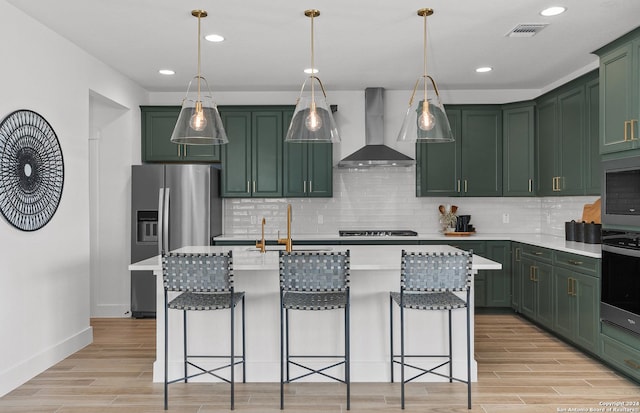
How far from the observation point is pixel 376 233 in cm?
605

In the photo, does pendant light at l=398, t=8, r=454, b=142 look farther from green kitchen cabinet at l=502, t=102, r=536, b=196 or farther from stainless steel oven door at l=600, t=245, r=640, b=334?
green kitchen cabinet at l=502, t=102, r=536, b=196

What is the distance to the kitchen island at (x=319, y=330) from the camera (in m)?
3.63

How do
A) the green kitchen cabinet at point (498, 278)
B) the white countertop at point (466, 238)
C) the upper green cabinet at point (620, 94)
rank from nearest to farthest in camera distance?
the upper green cabinet at point (620, 94) < the white countertop at point (466, 238) < the green kitchen cabinet at point (498, 278)

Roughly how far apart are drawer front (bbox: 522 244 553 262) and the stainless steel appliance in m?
0.89

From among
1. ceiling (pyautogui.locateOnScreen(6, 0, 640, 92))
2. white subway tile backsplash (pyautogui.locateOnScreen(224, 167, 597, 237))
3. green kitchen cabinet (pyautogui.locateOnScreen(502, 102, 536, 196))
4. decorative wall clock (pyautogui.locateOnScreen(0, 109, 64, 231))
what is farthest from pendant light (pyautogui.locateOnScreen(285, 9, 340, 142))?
green kitchen cabinet (pyautogui.locateOnScreen(502, 102, 536, 196))

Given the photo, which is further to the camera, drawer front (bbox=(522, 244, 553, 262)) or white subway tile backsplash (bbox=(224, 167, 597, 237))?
white subway tile backsplash (bbox=(224, 167, 597, 237))

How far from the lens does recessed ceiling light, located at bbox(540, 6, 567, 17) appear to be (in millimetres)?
3520

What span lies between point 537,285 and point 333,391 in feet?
8.64

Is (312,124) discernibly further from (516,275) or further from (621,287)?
(516,275)

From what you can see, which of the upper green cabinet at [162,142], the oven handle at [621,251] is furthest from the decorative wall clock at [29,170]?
the oven handle at [621,251]

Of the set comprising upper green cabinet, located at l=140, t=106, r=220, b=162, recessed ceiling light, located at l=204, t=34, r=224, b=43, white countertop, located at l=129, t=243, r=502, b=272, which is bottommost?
white countertop, located at l=129, t=243, r=502, b=272

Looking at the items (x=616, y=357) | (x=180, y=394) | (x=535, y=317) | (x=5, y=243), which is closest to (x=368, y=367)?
Answer: (x=180, y=394)

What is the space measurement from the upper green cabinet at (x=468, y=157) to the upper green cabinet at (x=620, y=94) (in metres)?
1.95

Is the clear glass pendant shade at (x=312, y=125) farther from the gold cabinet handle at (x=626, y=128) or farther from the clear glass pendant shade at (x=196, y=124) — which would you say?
the gold cabinet handle at (x=626, y=128)
